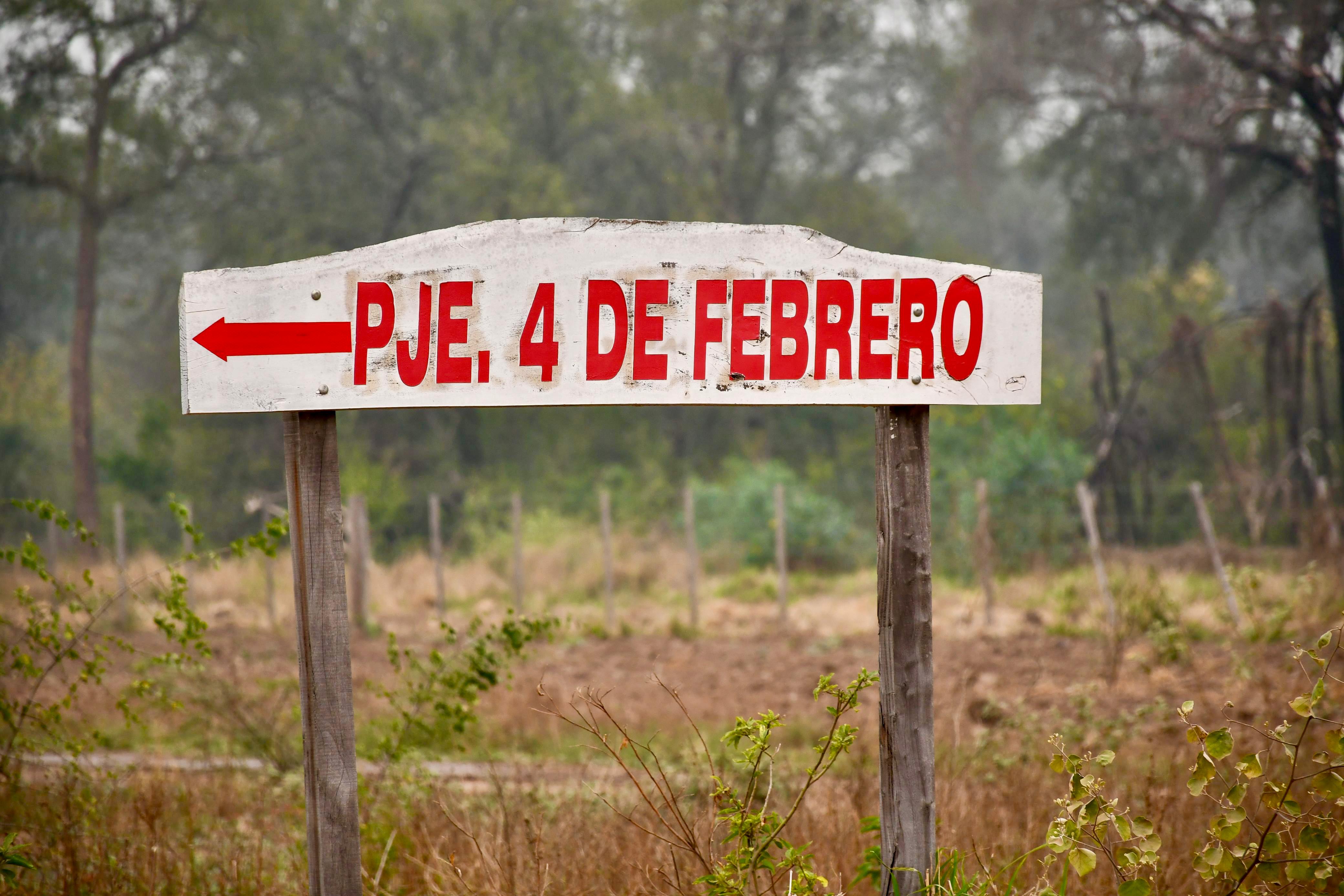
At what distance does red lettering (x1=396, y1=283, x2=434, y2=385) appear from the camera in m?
2.95

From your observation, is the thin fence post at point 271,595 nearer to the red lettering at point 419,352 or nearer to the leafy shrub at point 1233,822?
the red lettering at point 419,352

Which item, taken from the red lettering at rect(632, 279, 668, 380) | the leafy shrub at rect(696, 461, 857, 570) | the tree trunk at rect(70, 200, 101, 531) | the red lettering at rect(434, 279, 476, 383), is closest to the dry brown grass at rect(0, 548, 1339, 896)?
the red lettering at rect(434, 279, 476, 383)

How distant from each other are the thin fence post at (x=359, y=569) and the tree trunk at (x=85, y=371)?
9.78 m

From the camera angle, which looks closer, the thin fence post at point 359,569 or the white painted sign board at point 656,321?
the white painted sign board at point 656,321

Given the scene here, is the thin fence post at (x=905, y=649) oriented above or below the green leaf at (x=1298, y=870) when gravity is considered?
above

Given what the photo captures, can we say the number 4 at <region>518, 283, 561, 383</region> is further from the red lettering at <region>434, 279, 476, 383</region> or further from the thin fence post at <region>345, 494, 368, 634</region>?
the thin fence post at <region>345, 494, 368, 634</region>

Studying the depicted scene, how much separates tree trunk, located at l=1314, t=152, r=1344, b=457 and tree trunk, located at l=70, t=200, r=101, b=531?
20365 mm

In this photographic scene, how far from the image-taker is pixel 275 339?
2.98 m

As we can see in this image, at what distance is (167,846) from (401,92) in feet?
77.0

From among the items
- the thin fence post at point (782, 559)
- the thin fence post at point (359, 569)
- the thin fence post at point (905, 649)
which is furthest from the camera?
the thin fence post at point (359, 569)

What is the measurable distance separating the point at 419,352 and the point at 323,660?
0.87m

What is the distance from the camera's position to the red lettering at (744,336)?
2916 millimetres

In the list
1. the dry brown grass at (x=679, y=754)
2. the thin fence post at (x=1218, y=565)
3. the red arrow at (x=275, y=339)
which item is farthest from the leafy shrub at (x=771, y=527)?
the red arrow at (x=275, y=339)

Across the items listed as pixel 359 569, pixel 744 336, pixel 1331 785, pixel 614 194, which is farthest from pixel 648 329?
pixel 614 194
